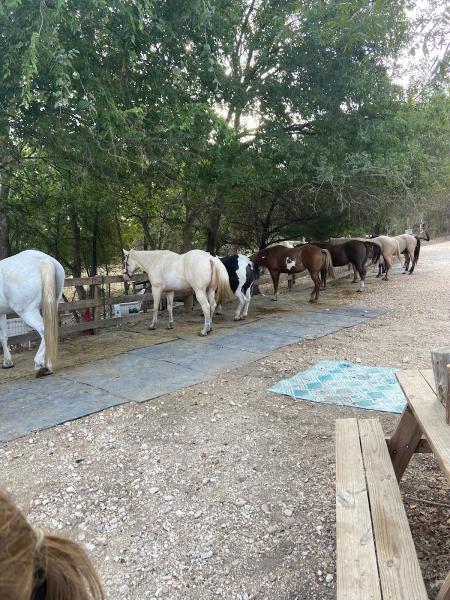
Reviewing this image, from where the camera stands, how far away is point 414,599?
1.28m

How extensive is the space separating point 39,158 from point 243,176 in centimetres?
347

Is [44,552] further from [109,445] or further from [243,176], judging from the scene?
[243,176]

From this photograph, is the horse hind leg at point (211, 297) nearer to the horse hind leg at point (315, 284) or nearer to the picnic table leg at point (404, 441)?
the horse hind leg at point (315, 284)

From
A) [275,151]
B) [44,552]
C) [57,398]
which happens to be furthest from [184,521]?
[275,151]

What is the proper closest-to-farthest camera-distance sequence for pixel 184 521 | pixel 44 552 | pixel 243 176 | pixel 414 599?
pixel 44 552
pixel 414 599
pixel 184 521
pixel 243 176

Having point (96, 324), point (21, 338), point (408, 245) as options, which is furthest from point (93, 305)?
point (408, 245)

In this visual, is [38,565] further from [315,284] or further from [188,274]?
[315,284]

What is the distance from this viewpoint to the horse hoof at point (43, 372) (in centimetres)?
489

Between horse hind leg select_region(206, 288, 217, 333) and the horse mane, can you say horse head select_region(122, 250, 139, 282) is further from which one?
the horse mane

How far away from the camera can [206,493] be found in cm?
259

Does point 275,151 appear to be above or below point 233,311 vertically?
above

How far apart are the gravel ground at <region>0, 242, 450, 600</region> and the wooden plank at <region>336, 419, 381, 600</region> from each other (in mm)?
444

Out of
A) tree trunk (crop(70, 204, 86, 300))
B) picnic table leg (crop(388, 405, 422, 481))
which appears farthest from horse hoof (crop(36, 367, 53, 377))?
tree trunk (crop(70, 204, 86, 300))

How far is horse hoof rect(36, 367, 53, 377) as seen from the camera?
4.89 m
